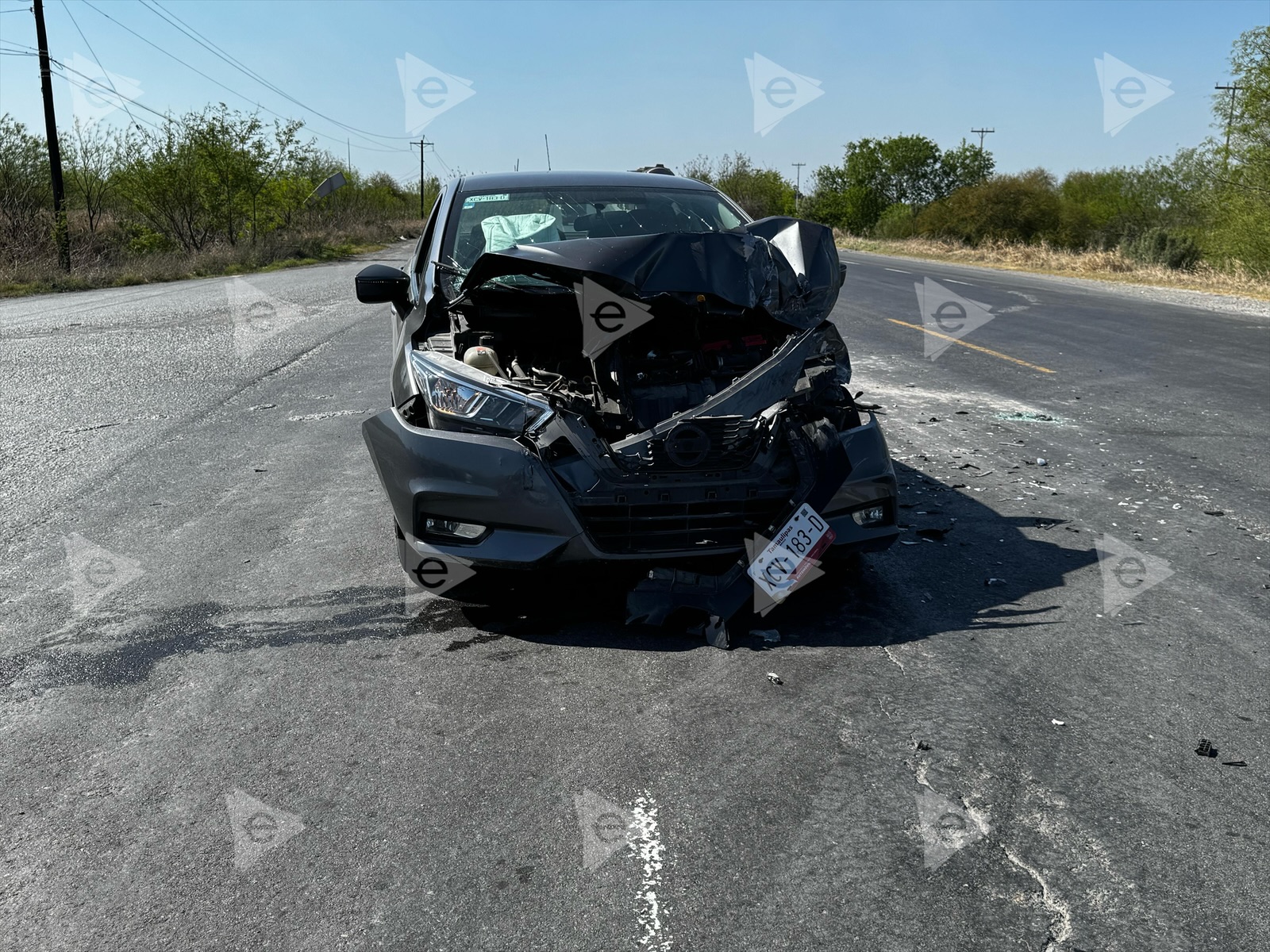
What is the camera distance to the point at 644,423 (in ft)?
13.9

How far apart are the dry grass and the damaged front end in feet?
66.6

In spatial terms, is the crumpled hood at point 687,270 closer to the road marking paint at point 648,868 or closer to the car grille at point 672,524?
the car grille at point 672,524

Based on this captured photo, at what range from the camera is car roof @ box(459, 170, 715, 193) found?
6188mm

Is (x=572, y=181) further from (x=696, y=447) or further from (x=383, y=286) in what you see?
(x=696, y=447)

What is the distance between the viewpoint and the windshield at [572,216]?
18.7ft

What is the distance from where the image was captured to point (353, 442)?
288 inches

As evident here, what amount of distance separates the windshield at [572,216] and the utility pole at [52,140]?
91.8 ft

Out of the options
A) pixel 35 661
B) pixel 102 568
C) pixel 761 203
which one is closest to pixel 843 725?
pixel 35 661

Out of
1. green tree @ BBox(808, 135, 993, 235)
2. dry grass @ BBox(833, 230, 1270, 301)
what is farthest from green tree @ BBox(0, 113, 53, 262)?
green tree @ BBox(808, 135, 993, 235)

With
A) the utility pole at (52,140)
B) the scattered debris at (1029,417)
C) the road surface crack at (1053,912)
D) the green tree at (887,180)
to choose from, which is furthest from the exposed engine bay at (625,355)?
the green tree at (887,180)

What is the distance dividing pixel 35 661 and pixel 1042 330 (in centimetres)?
1261

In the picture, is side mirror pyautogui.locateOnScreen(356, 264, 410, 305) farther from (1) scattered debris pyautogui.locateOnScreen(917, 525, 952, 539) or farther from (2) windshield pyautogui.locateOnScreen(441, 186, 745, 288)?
(1) scattered debris pyautogui.locateOnScreen(917, 525, 952, 539)

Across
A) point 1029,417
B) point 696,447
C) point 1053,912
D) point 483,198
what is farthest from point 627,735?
point 1029,417

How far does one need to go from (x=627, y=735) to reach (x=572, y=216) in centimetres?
364
